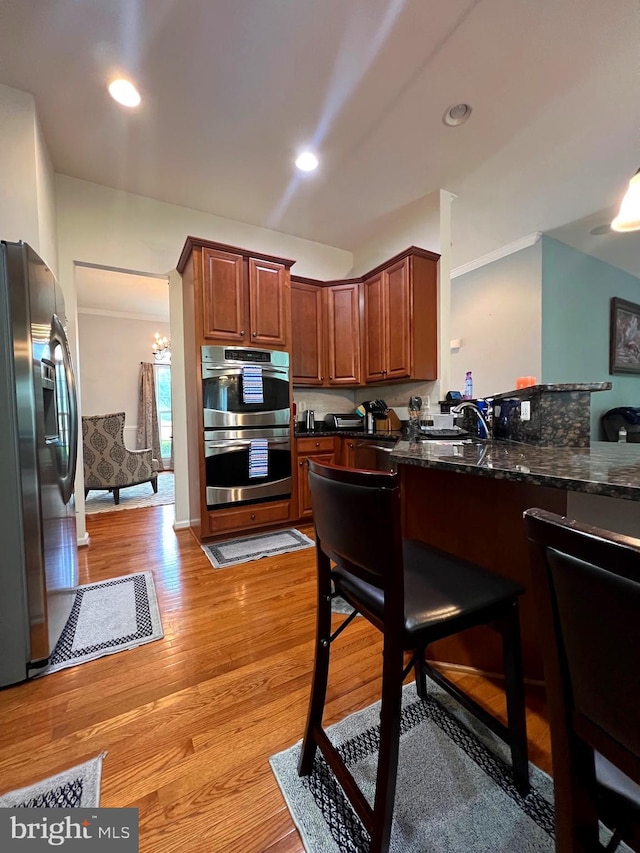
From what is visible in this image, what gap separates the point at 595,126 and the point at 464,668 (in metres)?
3.51

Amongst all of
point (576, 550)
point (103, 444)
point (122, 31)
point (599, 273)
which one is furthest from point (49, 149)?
point (599, 273)

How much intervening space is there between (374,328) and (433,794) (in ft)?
10.4

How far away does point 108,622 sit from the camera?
176 centimetres

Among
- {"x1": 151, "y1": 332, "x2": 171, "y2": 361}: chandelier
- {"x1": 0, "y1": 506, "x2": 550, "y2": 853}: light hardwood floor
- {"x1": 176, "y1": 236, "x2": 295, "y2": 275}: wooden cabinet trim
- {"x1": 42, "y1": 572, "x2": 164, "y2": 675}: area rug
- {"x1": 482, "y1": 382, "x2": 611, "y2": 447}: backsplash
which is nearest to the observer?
{"x1": 0, "y1": 506, "x2": 550, "y2": 853}: light hardwood floor

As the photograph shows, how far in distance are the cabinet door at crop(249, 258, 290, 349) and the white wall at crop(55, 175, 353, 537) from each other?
75cm

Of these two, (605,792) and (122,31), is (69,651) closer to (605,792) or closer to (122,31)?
(605,792)

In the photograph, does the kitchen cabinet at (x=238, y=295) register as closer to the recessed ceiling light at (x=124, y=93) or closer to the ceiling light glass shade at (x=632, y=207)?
the recessed ceiling light at (x=124, y=93)

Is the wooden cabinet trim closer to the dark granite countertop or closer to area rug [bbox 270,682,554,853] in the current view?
the dark granite countertop

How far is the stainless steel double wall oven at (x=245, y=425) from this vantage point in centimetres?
273

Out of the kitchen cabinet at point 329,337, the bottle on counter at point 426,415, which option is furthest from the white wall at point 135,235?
the bottle on counter at point 426,415

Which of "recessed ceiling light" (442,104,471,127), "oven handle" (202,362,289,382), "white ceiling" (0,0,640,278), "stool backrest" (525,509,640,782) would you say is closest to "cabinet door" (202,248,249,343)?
"oven handle" (202,362,289,382)

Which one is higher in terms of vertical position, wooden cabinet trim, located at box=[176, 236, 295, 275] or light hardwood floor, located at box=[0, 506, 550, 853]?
wooden cabinet trim, located at box=[176, 236, 295, 275]

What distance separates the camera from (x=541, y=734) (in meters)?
1.11

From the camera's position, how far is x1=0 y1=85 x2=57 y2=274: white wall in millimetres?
1920
